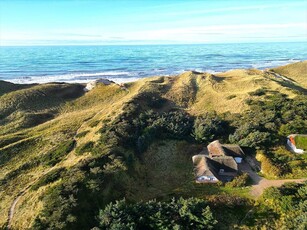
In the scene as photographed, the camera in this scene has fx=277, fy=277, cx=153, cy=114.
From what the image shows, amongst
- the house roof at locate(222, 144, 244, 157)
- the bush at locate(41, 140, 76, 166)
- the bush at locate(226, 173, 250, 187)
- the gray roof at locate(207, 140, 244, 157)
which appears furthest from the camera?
the house roof at locate(222, 144, 244, 157)

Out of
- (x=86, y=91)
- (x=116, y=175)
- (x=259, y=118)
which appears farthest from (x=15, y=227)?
(x=86, y=91)

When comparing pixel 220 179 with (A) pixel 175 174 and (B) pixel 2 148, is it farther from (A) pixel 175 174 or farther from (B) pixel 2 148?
(B) pixel 2 148

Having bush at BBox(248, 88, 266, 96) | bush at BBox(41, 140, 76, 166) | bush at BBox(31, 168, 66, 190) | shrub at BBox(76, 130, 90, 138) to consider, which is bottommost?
bush at BBox(41, 140, 76, 166)

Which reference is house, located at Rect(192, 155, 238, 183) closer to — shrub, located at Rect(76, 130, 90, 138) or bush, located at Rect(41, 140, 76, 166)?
bush, located at Rect(41, 140, 76, 166)

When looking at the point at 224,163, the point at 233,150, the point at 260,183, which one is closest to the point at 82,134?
Result: the point at 224,163

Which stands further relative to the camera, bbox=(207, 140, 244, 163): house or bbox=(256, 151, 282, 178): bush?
bbox=(207, 140, 244, 163): house

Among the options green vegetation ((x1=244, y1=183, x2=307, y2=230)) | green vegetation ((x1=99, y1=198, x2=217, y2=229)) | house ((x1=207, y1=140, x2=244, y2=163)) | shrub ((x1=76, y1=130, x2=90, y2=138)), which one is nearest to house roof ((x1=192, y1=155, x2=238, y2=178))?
house ((x1=207, y1=140, x2=244, y2=163))

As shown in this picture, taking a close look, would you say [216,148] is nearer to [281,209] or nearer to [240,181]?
[240,181]

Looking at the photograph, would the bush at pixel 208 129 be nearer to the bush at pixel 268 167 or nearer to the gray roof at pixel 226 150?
the gray roof at pixel 226 150
